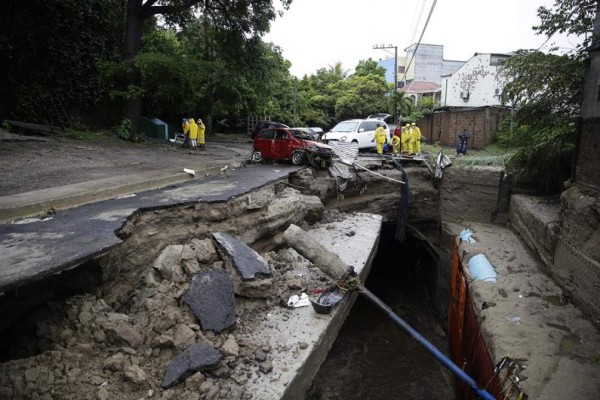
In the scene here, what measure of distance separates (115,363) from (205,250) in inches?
72.3

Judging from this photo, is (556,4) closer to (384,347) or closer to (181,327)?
(384,347)

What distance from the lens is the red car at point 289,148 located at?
11.2 m

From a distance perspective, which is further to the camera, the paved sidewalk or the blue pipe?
the paved sidewalk

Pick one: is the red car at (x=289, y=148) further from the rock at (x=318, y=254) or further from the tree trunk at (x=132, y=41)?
the tree trunk at (x=132, y=41)

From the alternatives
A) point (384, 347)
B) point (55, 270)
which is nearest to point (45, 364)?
point (55, 270)

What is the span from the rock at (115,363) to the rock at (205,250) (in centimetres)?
158

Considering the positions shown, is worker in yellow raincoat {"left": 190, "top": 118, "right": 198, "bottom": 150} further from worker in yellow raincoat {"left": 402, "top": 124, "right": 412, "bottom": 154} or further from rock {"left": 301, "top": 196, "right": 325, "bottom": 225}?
worker in yellow raincoat {"left": 402, "top": 124, "right": 412, "bottom": 154}

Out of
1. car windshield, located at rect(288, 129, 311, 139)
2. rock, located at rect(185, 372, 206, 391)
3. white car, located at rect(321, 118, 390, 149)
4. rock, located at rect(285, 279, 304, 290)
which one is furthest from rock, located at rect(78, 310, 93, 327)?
white car, located at rect(321, 118, 390, 149)

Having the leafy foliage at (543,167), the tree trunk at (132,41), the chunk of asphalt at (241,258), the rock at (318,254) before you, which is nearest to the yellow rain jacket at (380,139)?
the leafy foliage at (543,167)

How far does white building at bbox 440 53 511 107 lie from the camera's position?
28.5 metres

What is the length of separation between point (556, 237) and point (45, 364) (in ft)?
24.7

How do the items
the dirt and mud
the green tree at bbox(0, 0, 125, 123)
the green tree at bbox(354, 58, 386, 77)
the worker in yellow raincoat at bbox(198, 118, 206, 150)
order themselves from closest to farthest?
the dirt and mud
the green tree at bbox(0, 0, 125, 123)
the worker in yellow raincoat at bbox(198, 118, 206, 150)
the green tree at bbox(354, 58, 386, 77)

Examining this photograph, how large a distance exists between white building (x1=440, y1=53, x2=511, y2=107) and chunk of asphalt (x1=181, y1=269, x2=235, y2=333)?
94.3ft

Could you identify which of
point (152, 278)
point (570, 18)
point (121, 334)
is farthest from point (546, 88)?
point (121, 334)
